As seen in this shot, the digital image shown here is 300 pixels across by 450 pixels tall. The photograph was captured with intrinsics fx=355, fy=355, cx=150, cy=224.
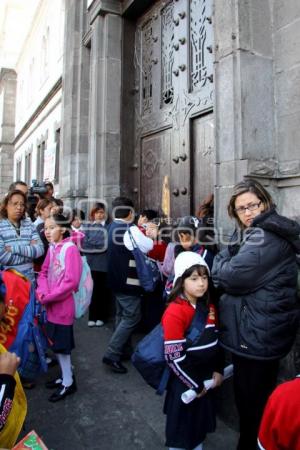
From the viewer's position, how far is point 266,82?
3.59m

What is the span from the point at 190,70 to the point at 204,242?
2834 mm

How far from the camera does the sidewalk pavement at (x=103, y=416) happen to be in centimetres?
290

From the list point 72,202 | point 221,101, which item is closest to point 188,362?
point 221,101

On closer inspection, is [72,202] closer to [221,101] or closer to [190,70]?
[190,70]

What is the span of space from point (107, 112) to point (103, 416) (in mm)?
5089

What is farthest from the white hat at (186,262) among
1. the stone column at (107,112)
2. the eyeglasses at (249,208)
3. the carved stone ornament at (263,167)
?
the stone column at (107,112)

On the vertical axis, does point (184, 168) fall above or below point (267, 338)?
above

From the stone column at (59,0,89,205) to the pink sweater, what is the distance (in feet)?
14.1

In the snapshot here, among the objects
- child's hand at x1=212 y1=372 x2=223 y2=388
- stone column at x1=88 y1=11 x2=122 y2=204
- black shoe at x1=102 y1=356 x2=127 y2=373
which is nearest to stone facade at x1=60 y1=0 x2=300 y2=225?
child's hand at x1=212 y1=372 x2=223 y2=388

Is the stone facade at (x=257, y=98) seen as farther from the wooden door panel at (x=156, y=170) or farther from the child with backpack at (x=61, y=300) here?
the wooden door panel at (x=156, y=170)

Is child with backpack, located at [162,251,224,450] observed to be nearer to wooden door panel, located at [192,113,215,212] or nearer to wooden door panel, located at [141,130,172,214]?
wooden door panel, located at [192,113,215,212]

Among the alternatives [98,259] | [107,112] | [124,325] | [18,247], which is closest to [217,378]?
[124,325]

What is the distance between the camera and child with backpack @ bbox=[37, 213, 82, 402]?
11.9 feet

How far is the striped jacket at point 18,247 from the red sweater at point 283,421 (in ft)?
10.7
